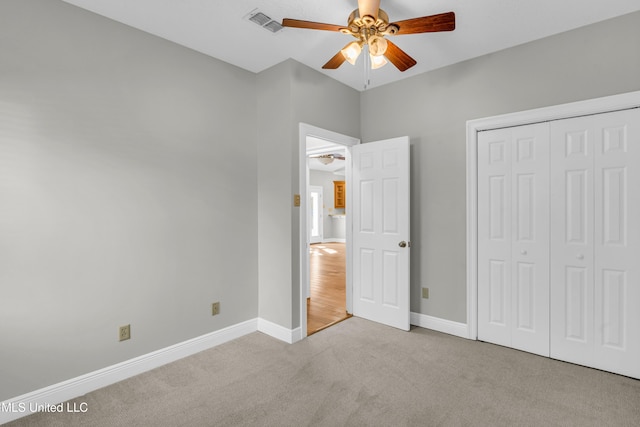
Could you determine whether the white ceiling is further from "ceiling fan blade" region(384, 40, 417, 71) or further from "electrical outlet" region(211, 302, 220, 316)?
"electrical outlet" region(211, 302, 220, 316)

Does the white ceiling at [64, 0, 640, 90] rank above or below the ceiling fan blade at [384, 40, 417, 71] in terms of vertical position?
above

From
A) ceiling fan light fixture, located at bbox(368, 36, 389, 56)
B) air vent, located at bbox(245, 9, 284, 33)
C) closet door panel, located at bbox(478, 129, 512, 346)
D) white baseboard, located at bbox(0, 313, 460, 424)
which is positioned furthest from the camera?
closet door panel, located at bbox(478, 129, 512, 346)

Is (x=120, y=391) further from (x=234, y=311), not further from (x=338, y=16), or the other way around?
(x=338, y=16)

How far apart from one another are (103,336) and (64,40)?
7.00ft

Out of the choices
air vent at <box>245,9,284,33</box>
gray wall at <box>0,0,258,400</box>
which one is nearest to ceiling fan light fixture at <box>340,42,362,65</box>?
air vent at <box>245,9,284,33</box>

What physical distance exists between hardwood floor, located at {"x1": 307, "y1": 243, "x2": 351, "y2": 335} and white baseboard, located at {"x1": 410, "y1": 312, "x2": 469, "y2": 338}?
785 millimetres

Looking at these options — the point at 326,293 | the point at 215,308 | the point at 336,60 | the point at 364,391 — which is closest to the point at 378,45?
the point at 336,60

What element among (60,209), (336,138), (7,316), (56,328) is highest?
(336,138)

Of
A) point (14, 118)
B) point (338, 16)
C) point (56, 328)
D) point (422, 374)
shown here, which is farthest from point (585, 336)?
point (14, 118)

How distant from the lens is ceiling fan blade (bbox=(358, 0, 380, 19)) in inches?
75.8

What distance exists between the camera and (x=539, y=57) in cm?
273

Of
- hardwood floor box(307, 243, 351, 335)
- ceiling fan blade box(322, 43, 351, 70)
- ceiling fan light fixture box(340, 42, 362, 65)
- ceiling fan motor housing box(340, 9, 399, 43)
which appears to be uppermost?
ceiling fan motor housing box(340, 9, 399, 43)

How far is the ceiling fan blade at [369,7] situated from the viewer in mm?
1925

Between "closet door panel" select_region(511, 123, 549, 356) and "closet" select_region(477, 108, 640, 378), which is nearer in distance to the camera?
"closet" select_region(477, 108, 640, 378)
